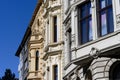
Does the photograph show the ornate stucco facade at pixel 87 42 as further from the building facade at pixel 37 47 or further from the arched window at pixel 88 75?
the building facade at pixel 37 47

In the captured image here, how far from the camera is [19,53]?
2603 inches

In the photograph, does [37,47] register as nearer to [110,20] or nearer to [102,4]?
[102,4]

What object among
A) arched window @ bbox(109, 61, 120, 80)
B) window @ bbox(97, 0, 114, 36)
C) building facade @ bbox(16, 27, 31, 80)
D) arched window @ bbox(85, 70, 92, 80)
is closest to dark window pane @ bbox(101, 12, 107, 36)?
window @ bbox(97, 0, 114, 36)

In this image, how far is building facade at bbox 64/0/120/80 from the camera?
23.8m

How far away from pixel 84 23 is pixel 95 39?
2.41 m

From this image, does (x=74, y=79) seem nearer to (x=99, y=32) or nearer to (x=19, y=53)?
(x=99, y=32)

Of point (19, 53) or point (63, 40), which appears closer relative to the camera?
point (63, 40)

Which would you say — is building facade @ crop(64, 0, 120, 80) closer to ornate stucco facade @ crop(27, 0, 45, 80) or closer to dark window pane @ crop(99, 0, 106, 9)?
dark window pane @ crop(99, 0, 106, 9)

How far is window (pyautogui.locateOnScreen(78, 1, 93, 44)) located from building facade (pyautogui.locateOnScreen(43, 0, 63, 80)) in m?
7.67

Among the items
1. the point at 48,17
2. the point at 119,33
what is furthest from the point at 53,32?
the point at 119,33

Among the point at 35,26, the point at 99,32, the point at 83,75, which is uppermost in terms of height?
the point at 35,26

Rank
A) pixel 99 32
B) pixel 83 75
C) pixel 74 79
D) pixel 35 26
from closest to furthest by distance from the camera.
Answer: pixel 99 32 < pixel 83 75 < pixel 74 79 < pixel 35 26

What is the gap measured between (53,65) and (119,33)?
13.5 meters

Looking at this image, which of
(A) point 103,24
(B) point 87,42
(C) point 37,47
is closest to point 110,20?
(A) point 103,24
